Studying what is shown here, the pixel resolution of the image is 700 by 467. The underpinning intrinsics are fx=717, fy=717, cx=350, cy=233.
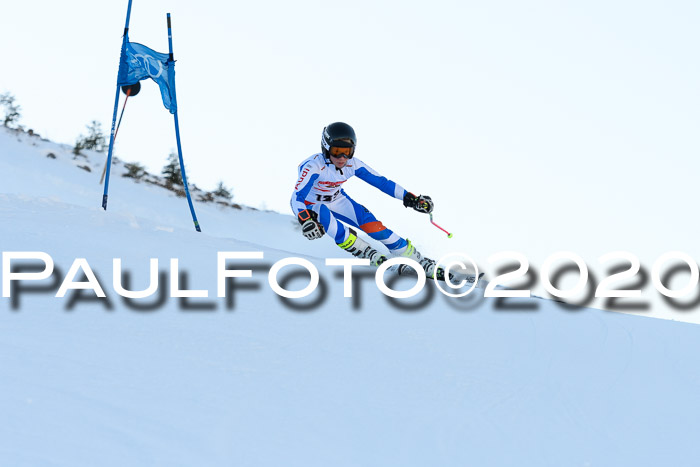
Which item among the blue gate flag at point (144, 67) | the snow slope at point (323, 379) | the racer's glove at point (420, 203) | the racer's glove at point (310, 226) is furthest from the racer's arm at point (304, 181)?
the blue gate flag at point (144, 67)

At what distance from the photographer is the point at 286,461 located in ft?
6.70

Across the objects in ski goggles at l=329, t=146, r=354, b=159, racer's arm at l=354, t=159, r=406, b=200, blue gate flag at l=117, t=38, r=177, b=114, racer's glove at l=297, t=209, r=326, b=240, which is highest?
blue gate flag at l=117, t=38, r=177, b=114

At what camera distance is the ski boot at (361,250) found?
5746mm

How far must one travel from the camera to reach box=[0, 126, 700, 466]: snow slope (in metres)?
2.10

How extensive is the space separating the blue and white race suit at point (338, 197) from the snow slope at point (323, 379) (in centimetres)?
121

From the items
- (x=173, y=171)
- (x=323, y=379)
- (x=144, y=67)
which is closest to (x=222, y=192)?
(x=173, y=171)

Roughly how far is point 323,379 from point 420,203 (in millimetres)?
3479

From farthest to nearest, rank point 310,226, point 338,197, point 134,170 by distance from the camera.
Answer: point 134,170 < point 338,197 < point 310,226

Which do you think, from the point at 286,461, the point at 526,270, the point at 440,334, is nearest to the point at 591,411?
the point at 440,334

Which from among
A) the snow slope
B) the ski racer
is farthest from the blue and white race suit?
the snow slope

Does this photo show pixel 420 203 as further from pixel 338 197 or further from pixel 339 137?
pixel 339 137

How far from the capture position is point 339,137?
5.54m

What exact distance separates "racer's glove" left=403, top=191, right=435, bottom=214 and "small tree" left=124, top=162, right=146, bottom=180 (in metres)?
8.86

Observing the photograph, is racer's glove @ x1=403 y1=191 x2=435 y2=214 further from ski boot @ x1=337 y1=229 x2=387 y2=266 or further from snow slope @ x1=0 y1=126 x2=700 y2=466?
snow slope @ x1=0 y1=126 x2=700 y2=466
